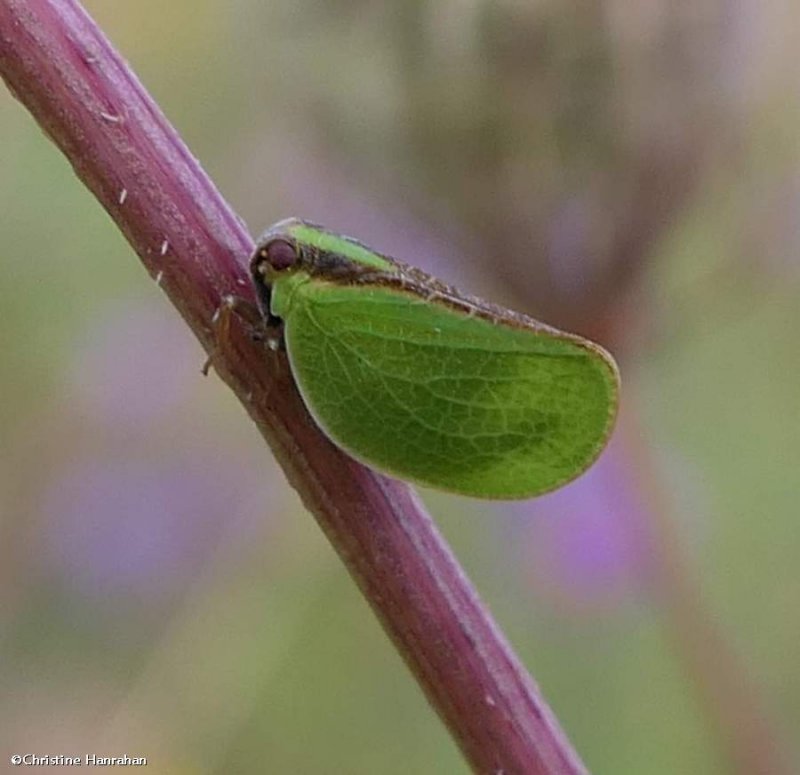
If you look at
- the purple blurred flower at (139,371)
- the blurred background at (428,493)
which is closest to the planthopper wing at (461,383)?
the blurred background at (428,493)

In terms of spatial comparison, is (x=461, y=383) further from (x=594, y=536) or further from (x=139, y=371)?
(x=139, y=371)

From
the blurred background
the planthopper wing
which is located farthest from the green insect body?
the blurred background

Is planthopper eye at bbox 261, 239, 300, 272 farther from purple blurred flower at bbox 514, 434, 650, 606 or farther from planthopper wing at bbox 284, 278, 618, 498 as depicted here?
purple blurred flower at bbox 514, 434, 650, 606

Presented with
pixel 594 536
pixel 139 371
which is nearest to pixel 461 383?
pixel 594 536

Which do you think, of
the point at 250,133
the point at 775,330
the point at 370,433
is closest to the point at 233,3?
the point at 250,133

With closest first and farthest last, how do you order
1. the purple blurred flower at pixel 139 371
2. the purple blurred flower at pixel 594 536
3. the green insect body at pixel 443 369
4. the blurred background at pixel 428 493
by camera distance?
the green insect body at pixel 443 369 < the blurred background at pixel 428 493 < the purple blurred flower at pixel 594 536 < the purple blurred flower at pixel 139 371

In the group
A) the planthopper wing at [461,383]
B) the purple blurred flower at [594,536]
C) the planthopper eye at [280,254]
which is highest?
the planthopper eye at [280,254]

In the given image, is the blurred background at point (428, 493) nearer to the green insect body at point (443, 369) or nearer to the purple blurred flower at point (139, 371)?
the purple blurred flower at point (139, 371)
